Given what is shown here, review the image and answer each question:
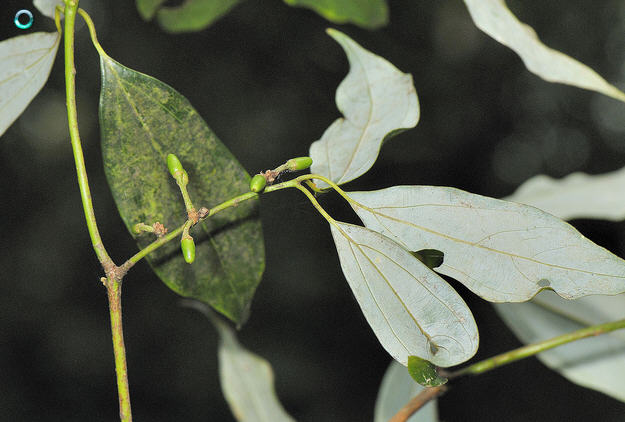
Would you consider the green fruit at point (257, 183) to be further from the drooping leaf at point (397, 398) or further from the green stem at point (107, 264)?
the drooping leaf at point (397, 398)

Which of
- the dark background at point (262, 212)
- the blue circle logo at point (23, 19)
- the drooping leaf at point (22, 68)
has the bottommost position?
the dark background at point (262, 212)

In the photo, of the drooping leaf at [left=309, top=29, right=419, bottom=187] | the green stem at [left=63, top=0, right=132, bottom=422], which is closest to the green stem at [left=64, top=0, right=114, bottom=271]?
the green stem at [left=63, top=0, right=132, bottom=422]

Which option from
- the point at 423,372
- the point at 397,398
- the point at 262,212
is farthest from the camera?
the point at 262,212

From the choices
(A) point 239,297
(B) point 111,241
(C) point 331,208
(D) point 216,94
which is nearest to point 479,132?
(C) point 331,208

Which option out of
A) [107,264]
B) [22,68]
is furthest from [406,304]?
[22,68]

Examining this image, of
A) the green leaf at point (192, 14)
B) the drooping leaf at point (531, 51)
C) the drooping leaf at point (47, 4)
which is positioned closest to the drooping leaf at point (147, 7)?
the green leaf at point (192, 14)

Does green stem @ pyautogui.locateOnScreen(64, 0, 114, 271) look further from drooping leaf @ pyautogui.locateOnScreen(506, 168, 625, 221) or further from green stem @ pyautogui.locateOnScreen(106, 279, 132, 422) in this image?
drooping leaf @ pyautogui.locateOnScreen(506, 168, 625, 221)

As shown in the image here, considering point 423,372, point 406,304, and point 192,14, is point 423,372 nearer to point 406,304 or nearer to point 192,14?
point 406,304

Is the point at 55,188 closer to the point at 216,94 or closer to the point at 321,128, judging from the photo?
the point at 216,94
